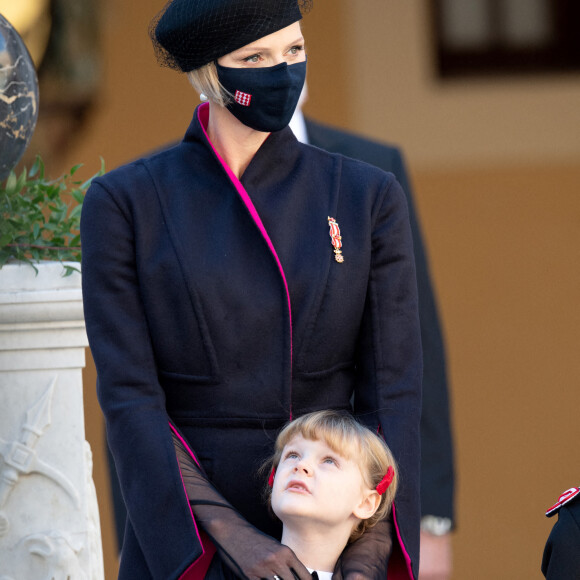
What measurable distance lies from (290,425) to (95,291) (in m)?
0.36

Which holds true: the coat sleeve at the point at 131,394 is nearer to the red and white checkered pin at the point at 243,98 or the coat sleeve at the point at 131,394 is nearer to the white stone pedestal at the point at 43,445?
the red and white checkered pin at the point at 243,98

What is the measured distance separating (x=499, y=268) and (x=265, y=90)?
416 cm

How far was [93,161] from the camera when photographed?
5824mm

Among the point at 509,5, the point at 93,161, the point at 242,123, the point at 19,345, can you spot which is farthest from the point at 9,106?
the point at 509,5

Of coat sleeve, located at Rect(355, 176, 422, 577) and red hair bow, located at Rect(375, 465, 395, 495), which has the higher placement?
coat sleeve, located at Rect(355, 176, 422, 577)

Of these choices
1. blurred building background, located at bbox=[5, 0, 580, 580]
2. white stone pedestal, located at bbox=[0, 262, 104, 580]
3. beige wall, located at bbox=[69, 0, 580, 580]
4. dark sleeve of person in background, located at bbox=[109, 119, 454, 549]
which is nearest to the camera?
dark sleeve of person in background, located at bbox=[109, 119, 454, 549]

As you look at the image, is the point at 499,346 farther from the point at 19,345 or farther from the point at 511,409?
the point at 19,345

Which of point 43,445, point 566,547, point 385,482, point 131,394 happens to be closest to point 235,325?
point 131,394

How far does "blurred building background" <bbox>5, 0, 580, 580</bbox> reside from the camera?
5805 mm

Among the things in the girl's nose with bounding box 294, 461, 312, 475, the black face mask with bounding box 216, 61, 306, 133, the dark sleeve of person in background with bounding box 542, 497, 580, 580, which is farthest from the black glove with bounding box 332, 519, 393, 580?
the black face mask with bounding box 216, 61, 306, 133

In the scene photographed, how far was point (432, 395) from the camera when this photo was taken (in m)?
2.83

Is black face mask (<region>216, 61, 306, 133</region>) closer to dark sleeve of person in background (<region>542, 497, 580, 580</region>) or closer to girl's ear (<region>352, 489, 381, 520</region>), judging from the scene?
girl's ear (<region>352, 489, 381, 520</region>)

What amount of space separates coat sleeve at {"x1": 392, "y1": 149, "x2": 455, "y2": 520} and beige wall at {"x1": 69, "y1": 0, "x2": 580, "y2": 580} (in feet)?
10.1

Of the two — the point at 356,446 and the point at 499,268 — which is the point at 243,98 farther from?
the point at 499,268
